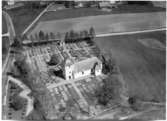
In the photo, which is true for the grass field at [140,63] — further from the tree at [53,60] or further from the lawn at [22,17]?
the lawn at [22,17]

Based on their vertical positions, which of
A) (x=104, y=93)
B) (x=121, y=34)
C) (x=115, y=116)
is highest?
(x=121, y=34)

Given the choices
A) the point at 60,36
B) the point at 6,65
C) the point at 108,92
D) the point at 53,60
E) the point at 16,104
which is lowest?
the point at 16,104

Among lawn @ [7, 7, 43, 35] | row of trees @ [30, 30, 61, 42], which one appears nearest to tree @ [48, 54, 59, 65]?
row of trees @ [30, 30, 61, 42]

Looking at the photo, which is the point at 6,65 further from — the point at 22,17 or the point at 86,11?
the point at 86,11

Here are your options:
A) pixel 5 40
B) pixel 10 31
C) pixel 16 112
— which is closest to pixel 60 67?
pixel 16 112

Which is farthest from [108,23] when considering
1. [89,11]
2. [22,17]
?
[22,17]

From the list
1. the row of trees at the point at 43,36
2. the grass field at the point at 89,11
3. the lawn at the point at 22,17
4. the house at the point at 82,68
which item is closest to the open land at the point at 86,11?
the grass field at the point at 89,11

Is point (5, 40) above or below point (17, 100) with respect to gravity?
above

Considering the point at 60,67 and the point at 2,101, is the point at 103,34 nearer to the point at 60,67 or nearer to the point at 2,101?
the point at 60,67
